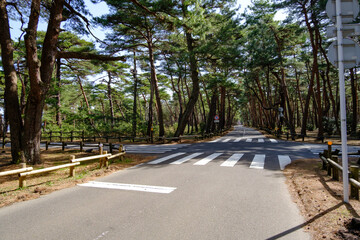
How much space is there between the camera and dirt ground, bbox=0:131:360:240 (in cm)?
352

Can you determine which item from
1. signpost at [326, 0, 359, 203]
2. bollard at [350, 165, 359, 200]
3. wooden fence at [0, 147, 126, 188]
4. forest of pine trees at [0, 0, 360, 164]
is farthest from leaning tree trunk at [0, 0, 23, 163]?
bollard at [350, 165, 359, 200]

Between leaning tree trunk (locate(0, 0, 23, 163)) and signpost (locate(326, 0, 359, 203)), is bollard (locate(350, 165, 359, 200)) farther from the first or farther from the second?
leaning tree trunk (locate(0, 0, 23, 163))

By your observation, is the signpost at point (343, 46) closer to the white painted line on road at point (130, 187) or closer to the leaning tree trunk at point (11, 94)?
the white painted line on road at point (130, 187)

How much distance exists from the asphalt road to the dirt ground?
0.94ft

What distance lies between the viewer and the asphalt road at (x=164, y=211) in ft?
11.5

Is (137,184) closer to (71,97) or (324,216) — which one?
(324,216)

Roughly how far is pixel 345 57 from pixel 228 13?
1870 centimetres

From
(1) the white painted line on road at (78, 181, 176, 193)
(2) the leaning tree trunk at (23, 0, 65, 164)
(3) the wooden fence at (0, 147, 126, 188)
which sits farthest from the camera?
(2) the leaning tree trunk at (23, 0, 65, 164)

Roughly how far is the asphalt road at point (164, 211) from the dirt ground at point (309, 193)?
29cm

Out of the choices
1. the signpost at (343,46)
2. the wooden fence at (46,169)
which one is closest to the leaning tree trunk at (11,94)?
the wooden fence at (46,169)

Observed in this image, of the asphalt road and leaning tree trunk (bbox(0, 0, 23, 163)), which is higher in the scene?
leaning tree trunk (bbox(0, 0, 23, 163))

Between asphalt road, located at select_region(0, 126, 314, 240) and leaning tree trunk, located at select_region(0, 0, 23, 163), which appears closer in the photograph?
asphalt road, located at select_region(0, 126, 314, 240)

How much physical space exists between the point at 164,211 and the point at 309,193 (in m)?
3.77

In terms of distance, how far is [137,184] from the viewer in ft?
21.0
